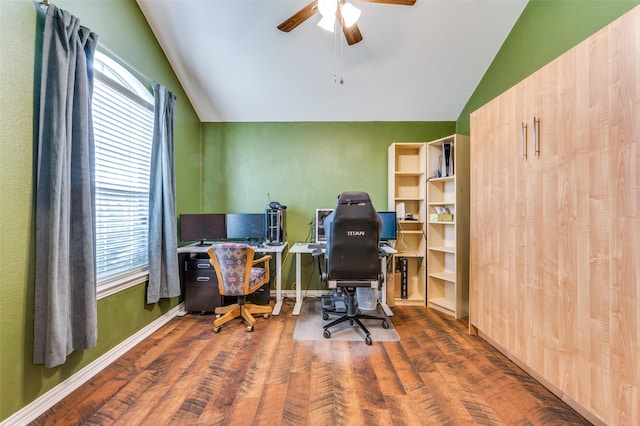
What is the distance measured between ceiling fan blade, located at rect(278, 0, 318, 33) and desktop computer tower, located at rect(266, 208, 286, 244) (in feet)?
6.33

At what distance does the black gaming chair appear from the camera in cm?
207

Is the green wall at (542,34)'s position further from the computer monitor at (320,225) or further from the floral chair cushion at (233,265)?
the floral chair cushion at (233,265)

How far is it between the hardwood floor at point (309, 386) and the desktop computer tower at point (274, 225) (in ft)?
3.98

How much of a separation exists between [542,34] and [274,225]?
3265 millimetres

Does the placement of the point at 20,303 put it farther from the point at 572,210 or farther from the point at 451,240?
the point at 451,240

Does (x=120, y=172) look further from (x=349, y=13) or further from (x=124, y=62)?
(x=349, y=13)

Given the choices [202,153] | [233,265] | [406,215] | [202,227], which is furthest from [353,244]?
[202,153]

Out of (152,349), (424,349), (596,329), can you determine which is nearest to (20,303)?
(152,349)

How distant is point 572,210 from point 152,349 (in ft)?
10.5

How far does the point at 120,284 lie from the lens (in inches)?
78.4

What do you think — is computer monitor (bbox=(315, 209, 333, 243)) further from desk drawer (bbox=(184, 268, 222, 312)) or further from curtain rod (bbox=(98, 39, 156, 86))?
curtain rod (bbox=(98, 39, 156, 86))

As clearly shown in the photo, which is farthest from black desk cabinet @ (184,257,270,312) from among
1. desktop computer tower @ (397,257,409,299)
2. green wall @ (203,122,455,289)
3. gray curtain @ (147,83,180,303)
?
desktop computer tower @ (397,257,409,299)

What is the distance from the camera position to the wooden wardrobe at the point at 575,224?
45.9 inches

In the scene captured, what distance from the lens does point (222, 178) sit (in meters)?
3.41
